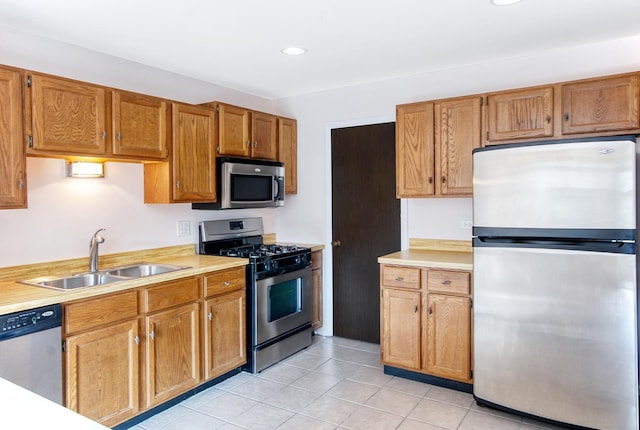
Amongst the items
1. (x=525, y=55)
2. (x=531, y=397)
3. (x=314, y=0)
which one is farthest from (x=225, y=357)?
(x=525, y=55)

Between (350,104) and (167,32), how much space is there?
1896mm

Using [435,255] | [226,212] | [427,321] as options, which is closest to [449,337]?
[427,321]

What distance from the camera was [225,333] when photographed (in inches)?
127

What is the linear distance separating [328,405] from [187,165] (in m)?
1.96

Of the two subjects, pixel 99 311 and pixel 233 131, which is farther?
pixel 233 131

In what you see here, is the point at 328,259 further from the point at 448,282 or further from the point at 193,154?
the point at 193,154

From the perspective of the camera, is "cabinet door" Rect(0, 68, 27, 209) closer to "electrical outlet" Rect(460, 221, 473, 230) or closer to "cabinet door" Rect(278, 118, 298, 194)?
"cabinet door" Rect(278, 118, 298, 194)

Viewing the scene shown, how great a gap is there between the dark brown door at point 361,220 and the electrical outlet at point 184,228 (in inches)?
54.6

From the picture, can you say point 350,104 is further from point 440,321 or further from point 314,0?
point 440,321

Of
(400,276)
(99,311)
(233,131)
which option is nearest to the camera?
(99,311)

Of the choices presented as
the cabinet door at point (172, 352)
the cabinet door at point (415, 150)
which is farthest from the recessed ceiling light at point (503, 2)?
the cabinet door at point (172, 352)

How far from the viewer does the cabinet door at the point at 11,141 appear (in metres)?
2.25

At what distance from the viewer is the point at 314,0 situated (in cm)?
231

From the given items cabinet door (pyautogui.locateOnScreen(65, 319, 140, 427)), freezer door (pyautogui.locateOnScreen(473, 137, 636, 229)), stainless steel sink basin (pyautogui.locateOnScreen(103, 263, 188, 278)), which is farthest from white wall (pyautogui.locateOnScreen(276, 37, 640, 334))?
cabinet door (pyautogui.locateOnScreen(65, 319, 140, 427))
